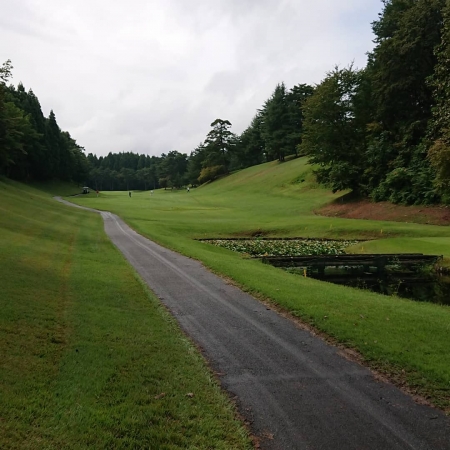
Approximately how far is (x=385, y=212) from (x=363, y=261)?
20.8 metres

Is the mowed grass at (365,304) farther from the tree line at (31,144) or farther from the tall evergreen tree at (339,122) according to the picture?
the tree line at (31,144)

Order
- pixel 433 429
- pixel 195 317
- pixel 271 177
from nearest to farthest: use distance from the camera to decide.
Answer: pixel 433 429 → pixel 195 317 → pixel 271 177

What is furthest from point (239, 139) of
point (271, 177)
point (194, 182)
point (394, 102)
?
point (394, 102)

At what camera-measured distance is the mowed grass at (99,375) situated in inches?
185

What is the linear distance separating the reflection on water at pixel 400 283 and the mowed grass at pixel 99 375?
11.5 metres

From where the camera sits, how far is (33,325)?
816cm

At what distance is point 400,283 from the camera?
19.5 meters

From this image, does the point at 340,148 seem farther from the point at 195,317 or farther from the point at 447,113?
the point at 195,317

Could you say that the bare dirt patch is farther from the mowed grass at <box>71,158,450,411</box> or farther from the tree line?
the tree line

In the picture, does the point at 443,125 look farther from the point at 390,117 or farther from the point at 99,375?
the point at 99,375

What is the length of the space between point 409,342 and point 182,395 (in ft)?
16.9

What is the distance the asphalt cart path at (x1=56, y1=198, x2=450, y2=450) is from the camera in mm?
4957

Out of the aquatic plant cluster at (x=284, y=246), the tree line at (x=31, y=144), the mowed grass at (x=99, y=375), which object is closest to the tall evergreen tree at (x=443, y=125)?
the aquatic plant cluster at (x=284, y=246)

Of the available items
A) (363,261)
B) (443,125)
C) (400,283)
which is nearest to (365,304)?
(400,283)
